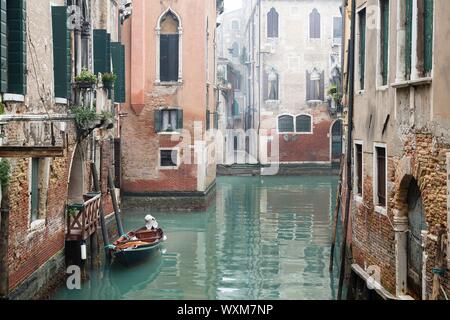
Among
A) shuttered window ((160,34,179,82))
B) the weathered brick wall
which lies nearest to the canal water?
the weathered brick wall

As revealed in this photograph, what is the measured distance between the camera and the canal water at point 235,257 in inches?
422

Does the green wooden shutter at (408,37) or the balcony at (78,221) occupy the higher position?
the green wooden shutter at (408,37)

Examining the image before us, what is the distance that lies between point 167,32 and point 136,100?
2103 mm

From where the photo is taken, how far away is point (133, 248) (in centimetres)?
1177

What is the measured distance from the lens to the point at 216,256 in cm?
1341

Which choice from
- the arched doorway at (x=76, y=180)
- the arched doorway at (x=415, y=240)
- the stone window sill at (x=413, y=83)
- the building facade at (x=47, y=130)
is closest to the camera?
the stone window sill at (x=413, y=83)

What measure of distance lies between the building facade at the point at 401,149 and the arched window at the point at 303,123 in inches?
800

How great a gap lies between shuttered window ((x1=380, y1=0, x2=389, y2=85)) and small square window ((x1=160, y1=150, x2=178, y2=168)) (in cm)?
1095

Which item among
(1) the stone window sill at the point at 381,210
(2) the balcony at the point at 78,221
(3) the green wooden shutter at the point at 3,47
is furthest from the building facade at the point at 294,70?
(3) the green wooden shutter at the point at 3,47

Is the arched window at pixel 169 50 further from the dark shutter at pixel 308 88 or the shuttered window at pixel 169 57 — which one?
the dark shutter at pixel 308 88

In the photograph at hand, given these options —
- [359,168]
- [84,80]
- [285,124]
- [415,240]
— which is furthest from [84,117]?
[285,124]

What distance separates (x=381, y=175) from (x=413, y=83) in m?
2.02

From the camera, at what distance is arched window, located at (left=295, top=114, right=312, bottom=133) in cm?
3023

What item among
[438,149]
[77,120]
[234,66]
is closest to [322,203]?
[77,120]
